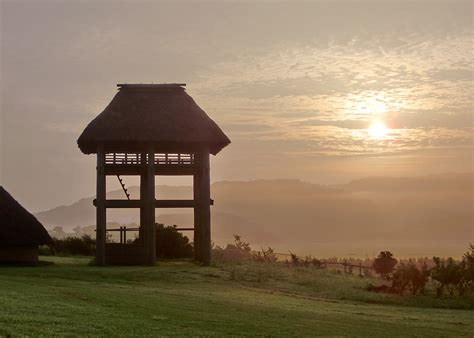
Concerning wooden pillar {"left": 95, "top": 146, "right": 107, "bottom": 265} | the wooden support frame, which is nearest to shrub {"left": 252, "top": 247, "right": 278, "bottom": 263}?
the wooden support frame

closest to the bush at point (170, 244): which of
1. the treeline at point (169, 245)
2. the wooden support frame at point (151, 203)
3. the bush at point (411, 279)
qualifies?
the treeline at point (169, 245)

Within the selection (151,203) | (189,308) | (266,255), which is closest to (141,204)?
(151,203)

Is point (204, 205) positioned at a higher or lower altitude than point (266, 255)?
higher

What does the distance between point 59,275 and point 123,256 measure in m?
8.78

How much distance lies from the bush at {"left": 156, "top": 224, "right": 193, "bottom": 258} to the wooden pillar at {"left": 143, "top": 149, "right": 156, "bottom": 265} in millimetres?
8742

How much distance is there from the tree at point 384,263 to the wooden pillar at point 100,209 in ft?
54.1

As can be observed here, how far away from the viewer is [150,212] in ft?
135

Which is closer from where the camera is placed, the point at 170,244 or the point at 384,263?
the point at 384,263

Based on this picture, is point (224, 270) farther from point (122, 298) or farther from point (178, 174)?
point (122, 298)

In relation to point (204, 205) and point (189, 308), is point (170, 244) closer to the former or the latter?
point (204, 205)

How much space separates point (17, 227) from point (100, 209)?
447 centimetres

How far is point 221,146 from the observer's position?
43312mm

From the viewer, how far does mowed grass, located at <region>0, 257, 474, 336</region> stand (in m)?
18.1

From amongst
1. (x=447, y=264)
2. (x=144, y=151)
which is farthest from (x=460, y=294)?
(x=144, y=151)
